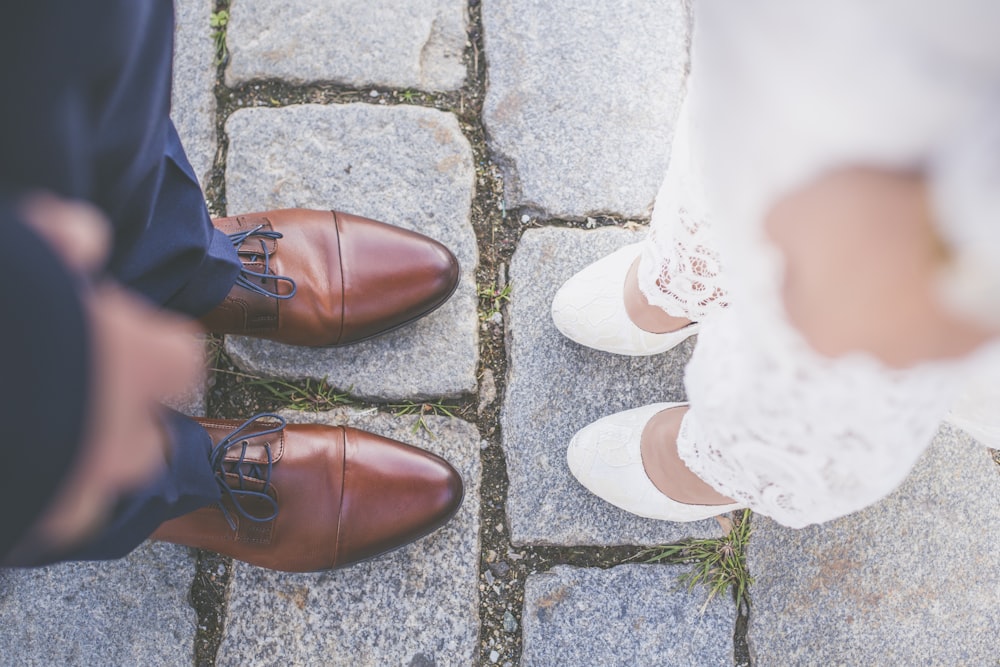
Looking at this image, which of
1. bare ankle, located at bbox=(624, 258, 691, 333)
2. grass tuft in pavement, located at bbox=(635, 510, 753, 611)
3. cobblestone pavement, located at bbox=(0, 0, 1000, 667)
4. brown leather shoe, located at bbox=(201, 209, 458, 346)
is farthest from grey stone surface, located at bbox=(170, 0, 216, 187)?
grass tuft in pavement, located at bbox=(635, 510, 753, 611)

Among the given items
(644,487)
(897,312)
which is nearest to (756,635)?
(644,487)

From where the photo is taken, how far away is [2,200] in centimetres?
51

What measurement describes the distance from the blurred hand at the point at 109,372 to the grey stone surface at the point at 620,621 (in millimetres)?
992

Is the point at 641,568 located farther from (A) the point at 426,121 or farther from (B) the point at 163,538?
(A) the point at 426,121

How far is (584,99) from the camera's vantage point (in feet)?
5.15

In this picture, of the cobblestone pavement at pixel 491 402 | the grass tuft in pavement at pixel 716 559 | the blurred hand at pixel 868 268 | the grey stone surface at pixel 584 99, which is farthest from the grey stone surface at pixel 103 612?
the blurred hand at pixel 868 268

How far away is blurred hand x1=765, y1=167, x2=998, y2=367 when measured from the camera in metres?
0.51

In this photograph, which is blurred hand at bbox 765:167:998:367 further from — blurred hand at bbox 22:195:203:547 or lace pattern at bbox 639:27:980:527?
blurred hand at bbox 22:195:203:547

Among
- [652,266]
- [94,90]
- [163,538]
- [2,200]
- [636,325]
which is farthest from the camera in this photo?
[636,325]

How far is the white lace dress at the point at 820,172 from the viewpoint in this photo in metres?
0.47

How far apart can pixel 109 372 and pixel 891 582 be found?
1.48 metres

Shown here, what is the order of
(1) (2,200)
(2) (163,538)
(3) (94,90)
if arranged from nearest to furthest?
(1) (2,200) → (3) (94,90) → (2) (163,538)

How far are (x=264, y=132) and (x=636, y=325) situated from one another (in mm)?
949

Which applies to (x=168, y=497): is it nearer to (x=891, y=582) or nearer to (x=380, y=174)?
(x=380, y=174)
